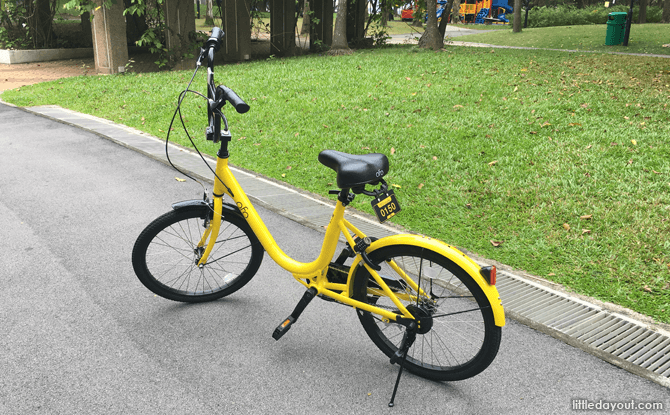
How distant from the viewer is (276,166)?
293 inches

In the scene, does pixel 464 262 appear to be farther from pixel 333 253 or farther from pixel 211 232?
pixel 211 232

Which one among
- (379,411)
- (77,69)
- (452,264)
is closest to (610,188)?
(452,264)

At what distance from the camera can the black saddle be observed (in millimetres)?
2857

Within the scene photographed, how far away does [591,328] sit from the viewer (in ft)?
11.8

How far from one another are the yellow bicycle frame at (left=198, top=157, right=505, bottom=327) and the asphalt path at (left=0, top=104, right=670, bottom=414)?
406mm

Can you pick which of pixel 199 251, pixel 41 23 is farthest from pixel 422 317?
pixel 41 23

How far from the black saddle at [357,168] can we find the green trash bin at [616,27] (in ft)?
61.1

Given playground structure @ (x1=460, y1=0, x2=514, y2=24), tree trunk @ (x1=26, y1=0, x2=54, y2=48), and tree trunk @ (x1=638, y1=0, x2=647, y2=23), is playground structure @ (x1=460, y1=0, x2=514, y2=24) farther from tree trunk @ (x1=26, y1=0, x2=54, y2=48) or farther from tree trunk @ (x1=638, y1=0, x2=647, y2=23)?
tree trunk @ (x1=26, y1=0, x2=54, y2=48)

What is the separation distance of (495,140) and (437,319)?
475cm

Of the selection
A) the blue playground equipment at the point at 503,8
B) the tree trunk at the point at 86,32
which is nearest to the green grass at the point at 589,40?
the blue playground equipment at the point at 503,8

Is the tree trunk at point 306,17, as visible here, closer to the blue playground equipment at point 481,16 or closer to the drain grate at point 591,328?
the drain grate at point 591,328

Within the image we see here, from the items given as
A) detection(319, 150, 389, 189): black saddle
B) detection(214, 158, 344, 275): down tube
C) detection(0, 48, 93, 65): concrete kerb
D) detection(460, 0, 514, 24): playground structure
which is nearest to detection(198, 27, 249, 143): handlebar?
detection(214, 158, 344, 275): down tube

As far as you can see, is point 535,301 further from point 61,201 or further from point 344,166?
point 61,201

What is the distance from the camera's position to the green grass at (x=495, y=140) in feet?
15.8
